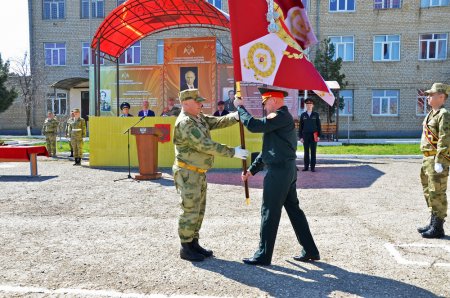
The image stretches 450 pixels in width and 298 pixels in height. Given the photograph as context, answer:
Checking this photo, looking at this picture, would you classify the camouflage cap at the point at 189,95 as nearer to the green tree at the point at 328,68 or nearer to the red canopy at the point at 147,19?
the red canopy at the point at 147,19

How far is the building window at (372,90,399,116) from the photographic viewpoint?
30781 mm

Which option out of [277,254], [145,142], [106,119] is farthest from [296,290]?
[106,119]

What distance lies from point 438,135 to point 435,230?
126 cm

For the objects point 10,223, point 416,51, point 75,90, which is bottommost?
point 10,223

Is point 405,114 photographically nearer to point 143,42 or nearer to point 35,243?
point 143,42

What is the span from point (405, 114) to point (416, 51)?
459 centimetres

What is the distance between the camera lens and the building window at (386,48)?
100 feet

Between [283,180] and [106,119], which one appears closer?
[283,180]

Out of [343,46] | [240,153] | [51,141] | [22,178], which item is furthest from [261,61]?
[343,46]

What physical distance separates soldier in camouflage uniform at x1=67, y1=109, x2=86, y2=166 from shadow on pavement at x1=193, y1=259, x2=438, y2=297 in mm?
10882

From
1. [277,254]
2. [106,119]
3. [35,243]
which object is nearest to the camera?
[277,254]

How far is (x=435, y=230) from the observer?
18.3 ft

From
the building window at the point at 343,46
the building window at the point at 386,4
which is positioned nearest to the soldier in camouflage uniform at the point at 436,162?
the building window at the point at 343,46

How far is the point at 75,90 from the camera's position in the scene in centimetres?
3234
